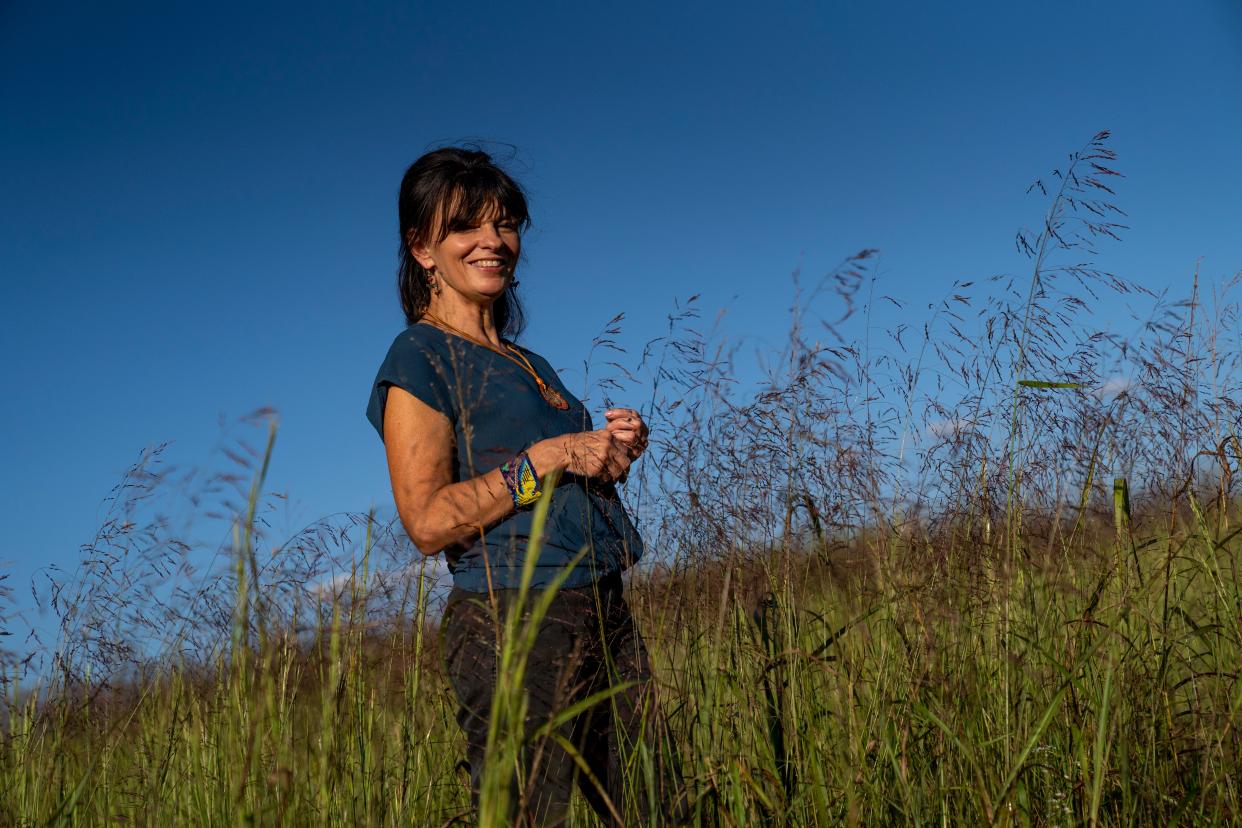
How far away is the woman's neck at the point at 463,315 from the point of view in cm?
243

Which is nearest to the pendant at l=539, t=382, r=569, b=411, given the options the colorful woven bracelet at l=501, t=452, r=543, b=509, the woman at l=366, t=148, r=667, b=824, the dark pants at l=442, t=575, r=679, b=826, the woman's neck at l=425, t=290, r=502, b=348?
the woman at l=366, t=148, r=667, b=824

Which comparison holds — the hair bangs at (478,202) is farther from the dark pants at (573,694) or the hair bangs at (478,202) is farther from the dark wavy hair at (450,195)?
the dark pants at (573,694)

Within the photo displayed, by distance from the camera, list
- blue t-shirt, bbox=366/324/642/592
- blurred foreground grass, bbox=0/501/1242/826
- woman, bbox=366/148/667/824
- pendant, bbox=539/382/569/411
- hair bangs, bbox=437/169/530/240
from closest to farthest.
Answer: blurred foreground grass, bbox=0/501/1242/826, woman, bbox=366/148/667/824, blue t-shirt, bbox=366/324/642/592, pendant, bbox=539/382/569/411, hair bangs, bbox=437/169/530/240

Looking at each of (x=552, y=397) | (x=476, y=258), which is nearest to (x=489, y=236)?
(x=476, y=258)

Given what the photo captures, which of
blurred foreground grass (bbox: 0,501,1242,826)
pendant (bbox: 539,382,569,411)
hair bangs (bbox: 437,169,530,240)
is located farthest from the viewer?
hair bangs (bbox: 437,169,530,240)

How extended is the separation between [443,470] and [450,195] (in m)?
0.83

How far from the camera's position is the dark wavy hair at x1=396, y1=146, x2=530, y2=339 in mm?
2422

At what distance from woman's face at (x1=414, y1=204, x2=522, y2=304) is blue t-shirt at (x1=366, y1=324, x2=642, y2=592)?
0.21 metres

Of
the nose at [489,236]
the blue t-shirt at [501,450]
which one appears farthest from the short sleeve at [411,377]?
the nose at [489,236]

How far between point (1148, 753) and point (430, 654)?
177cm

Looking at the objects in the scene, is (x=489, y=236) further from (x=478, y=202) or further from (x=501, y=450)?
(x=501, y=450)

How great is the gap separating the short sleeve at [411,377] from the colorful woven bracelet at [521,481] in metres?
0.21

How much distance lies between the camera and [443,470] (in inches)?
79.0

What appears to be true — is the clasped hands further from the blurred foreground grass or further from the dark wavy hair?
the dark wavy hair
